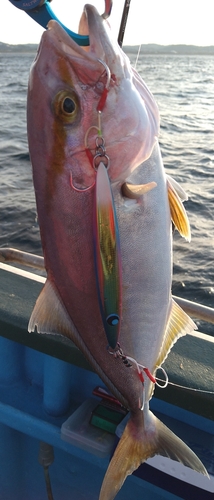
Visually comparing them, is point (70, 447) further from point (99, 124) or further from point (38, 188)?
point (99, 124)

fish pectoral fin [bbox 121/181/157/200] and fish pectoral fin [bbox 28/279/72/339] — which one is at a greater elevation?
fish pectoral fin [bbox 121/181/157/200]

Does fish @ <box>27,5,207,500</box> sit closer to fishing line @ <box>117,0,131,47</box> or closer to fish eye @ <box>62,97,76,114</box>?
fish eye @ <box>62,97,76,114</box>

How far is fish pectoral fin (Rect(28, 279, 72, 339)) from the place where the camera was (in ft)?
4.62

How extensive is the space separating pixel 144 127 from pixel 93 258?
0.42 metres

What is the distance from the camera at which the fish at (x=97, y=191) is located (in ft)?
4.06

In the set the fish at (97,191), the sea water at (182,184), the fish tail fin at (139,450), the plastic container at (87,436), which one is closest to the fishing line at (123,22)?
the fish at (97,191)

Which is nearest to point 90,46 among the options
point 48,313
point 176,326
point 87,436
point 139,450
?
point 48,313

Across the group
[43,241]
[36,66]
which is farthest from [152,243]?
[36,66]

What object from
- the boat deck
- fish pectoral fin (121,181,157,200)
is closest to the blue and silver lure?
fish pectoral fin (121,181,157,200)

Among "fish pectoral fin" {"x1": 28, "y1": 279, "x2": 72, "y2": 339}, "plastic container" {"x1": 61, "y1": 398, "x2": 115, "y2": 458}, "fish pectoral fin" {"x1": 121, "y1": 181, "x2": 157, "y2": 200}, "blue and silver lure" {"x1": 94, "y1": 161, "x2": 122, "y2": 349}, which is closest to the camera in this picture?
"blue and silver lure" {"x1": 94, "y1": 161, "x2": 122, "y2": 349}

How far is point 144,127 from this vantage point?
52.6 inches

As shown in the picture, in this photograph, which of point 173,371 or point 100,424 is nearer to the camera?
point 173,371

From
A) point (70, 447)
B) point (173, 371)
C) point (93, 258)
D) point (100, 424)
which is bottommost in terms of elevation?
point (70, 447)

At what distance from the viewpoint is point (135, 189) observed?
1.31m
